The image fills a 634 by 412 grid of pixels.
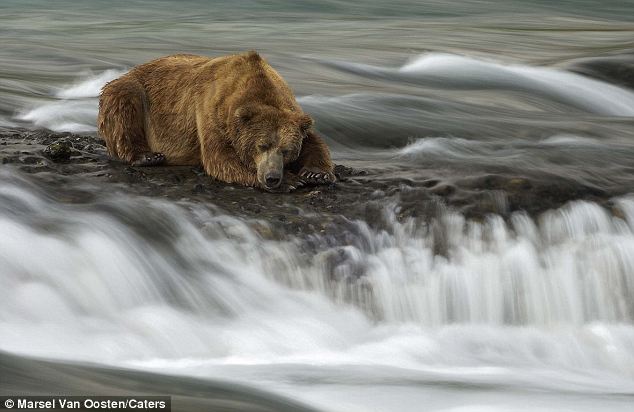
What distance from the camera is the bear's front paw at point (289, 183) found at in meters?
6.68

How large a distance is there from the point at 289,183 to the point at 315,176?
161 mm

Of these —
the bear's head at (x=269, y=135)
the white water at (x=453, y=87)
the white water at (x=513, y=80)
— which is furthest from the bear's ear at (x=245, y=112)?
the white water at (x=513, y=80)

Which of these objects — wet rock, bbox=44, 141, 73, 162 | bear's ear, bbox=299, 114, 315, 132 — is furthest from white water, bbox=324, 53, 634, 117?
wet rock, bbox=44, 141, 73, 162

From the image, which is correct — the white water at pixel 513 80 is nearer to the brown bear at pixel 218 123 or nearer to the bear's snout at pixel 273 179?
the brown bear at pixel 218 123

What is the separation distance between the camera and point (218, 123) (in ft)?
22.8

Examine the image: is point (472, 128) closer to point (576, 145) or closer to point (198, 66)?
point (576, 145)

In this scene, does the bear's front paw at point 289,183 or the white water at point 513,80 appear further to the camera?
the white water at point 513,80

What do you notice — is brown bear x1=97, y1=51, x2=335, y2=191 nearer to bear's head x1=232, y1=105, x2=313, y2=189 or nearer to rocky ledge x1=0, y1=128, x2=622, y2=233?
bear's head x1=232, y1=105, x2=313, y2=189

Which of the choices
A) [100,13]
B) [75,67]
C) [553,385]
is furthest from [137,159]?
Answer: [100,13]

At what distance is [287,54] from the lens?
14.5 meters

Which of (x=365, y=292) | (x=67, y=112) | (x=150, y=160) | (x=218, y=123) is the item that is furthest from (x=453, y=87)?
(x=365, y=292)

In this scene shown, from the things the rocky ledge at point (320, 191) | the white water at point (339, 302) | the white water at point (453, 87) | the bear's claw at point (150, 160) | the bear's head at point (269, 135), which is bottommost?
the white water at point (339, 302)

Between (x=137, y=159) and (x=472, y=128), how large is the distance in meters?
3.33

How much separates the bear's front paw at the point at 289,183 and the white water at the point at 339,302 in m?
0.55
